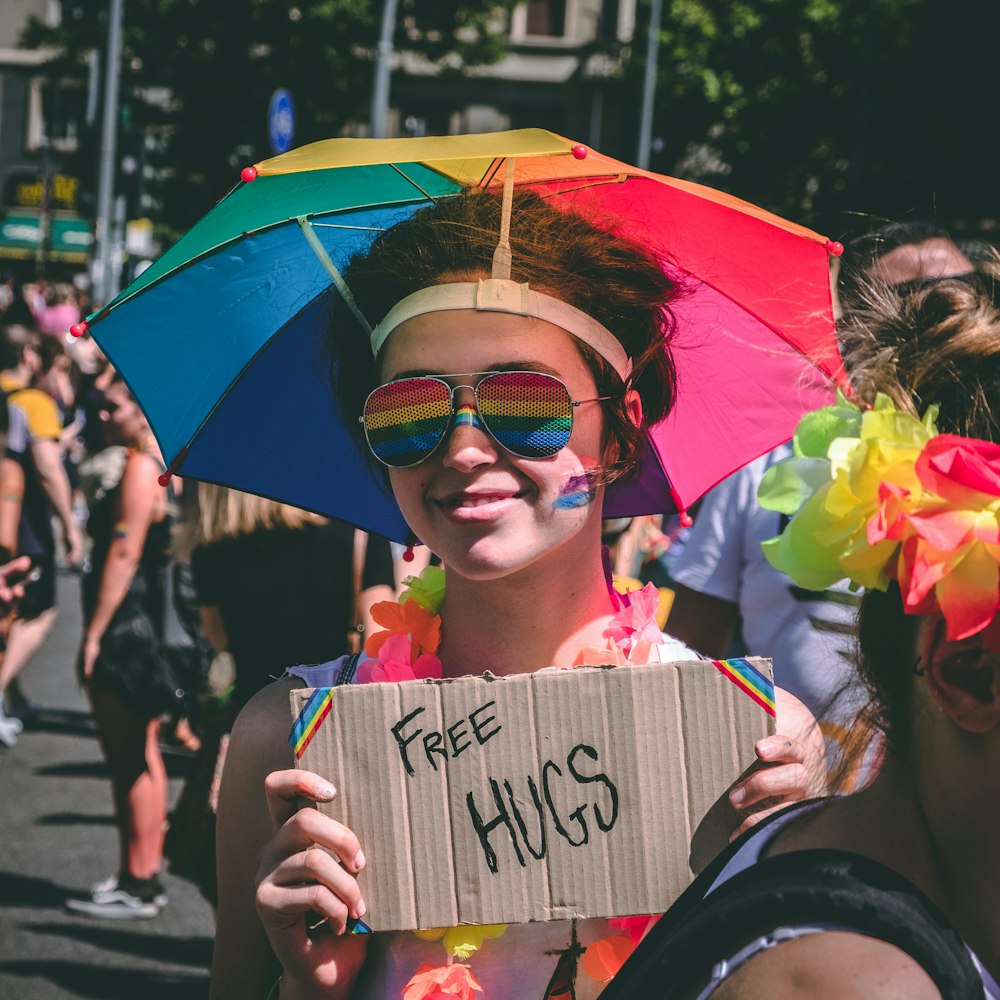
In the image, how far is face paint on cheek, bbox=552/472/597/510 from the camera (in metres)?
Result: 1.79

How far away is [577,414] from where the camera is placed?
1.81m

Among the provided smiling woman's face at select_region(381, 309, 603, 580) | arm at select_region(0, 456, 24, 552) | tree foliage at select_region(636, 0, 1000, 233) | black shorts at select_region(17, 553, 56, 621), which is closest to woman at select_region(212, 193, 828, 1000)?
smiling woman's face at select_region(381, 309, 603, 580)

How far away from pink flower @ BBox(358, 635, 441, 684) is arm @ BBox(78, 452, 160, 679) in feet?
12.2

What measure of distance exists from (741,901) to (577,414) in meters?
0.87

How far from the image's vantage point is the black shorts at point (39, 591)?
23.2 ft

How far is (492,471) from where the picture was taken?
176 cm

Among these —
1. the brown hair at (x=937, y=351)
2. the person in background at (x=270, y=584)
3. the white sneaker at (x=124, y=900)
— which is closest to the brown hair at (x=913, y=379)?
the brown hair at (x=937, y=351)

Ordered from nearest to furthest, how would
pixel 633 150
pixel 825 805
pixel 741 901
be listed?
pixel 741 901 < pixel 825 805 < pixel 633 150

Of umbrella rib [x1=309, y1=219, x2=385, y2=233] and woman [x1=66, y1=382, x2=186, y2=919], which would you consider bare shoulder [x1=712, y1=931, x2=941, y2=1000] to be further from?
woman [x1=66, y1=382, x2=186, y2=919]

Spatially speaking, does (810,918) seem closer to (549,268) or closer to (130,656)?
(549,268)

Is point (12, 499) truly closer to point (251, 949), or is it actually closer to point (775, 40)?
point (251, 949)

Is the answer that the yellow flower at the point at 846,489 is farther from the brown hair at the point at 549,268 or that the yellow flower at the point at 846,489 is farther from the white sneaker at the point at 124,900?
the white sneaker at the point at 124,900

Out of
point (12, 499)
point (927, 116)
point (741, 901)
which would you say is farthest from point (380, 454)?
point (927, 116)

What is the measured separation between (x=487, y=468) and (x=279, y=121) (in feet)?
26.2
